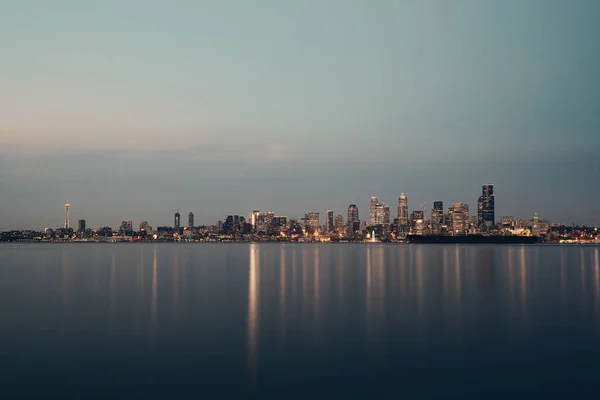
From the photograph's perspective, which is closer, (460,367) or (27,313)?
(460,367)

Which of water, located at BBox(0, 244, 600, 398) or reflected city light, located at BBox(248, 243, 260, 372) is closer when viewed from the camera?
water, located at BBox(0, 244, 600, 398)

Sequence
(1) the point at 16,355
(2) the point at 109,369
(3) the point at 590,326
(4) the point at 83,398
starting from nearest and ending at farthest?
(4) the point at 83,398 < (2) the point at 109,369 < (1) the point at 16,355 < (3) the point at 590,326

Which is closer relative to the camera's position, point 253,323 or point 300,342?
point 300,342

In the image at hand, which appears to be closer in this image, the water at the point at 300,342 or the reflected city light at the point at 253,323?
the water at the point at 300,342

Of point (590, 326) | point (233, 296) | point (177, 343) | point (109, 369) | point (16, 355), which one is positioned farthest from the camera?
point (233, 296)

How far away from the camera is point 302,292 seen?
48969mm

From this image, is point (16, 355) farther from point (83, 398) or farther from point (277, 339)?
point (277, 339)

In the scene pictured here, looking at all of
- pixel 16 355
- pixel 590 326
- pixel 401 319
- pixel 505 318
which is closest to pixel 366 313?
pixel 401 319

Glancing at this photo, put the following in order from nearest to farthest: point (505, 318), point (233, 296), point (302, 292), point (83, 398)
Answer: point (83, 398), point (505, 318), point (233, 296), point (302, 292)

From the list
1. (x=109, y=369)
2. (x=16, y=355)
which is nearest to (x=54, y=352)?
(x=16, y=355)

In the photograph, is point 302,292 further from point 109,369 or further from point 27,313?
point 109,369

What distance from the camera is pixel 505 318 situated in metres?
34.6

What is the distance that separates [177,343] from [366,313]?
1422 centimetres

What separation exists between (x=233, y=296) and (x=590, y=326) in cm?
2583
